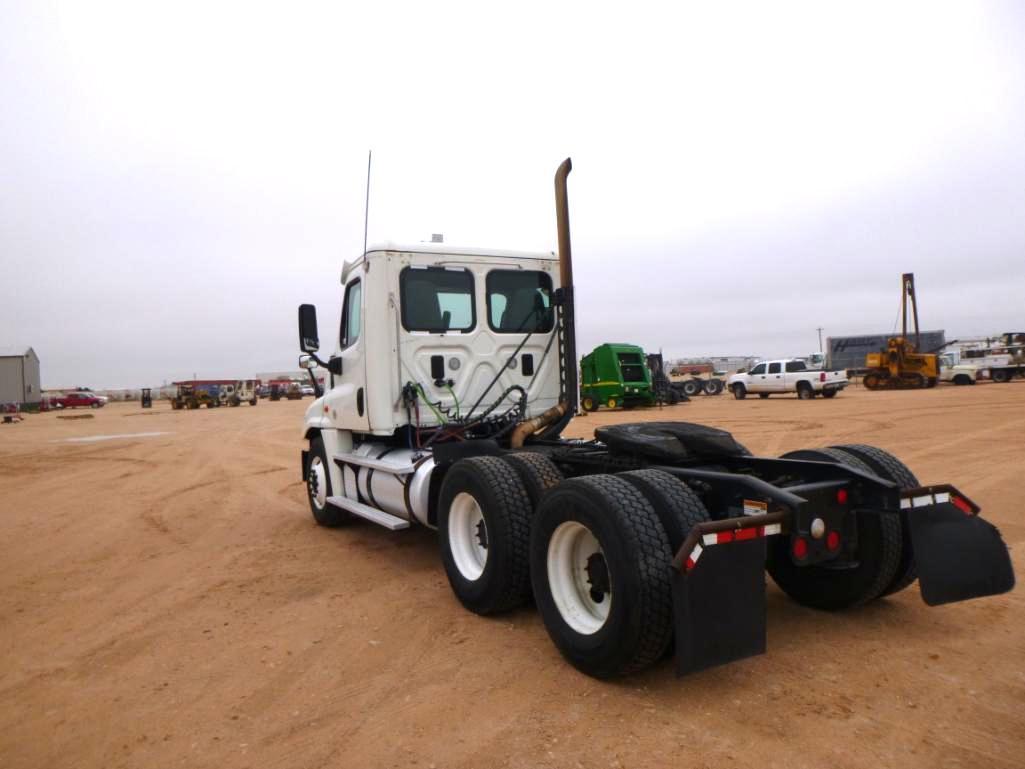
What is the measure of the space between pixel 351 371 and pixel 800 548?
Answer: 4725 mm

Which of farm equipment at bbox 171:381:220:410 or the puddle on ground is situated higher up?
farm equipment at bbox 171:381:220:410

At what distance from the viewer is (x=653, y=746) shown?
304 centimetres

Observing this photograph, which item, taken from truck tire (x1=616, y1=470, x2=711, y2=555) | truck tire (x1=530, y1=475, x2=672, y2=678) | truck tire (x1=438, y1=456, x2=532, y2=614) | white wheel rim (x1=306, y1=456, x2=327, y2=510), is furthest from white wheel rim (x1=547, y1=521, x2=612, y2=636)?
white wheel rim (x1=306, y1=456, x2=327, y2=510)

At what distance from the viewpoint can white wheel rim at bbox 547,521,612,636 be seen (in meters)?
3.94

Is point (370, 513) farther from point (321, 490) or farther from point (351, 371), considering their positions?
point (321, 490)

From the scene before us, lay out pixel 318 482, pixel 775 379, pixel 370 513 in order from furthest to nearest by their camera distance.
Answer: pixel 775 379, pixel 318 482, pixel 370 513

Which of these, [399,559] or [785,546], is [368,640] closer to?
[399,559]

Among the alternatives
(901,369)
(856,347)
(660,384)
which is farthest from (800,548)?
(856,347)

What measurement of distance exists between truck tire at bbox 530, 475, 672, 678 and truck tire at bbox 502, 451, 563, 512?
2.09ft

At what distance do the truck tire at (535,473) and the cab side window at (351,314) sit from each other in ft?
8.23

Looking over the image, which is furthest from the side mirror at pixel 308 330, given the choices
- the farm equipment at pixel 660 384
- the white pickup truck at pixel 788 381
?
the white pickup truck at pixel 788 381

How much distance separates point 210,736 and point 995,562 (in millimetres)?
3996

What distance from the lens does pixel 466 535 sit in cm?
529

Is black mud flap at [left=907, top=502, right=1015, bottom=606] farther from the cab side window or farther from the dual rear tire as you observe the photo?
the cab side window
